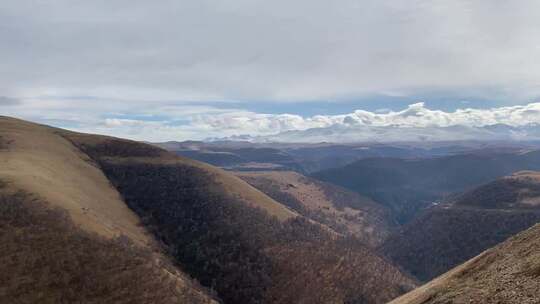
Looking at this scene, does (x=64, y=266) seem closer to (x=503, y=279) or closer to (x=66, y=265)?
(x=66, y=265)

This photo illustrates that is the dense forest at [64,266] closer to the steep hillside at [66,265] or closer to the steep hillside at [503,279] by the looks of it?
the steep hillside at [66,265]

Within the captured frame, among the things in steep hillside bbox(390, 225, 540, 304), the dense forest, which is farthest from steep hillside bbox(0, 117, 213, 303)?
steep hillside bbox(390, 225, 540, 304)

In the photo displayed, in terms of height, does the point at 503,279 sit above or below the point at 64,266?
above

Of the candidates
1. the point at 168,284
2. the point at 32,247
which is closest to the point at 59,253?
the point at 32,247

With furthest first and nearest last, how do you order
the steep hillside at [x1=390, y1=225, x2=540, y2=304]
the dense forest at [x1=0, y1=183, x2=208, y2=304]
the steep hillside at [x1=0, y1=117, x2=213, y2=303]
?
1. the steep hillside at [x1=0, y1=117, x2=213, y2=303]
2. the dense forest at [x1=0, y1=183, x2=208, y2=304]
3. the steep hillside at [x1=390, y1=225, x2=540, y2=304]

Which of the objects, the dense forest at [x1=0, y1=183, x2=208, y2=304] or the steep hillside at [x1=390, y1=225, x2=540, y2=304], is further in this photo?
the dense forest at [x1=0, y1=183, x2=208, y2=304]

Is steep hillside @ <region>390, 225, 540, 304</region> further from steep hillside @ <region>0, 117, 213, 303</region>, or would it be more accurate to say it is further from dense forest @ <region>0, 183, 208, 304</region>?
steep hillside @ <region>0, 117, 213, 303</region>

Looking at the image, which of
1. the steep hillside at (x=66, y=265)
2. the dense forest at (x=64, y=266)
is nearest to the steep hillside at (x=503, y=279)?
the dense forest at (x=64, y=266)

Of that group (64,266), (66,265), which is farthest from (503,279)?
(66,265)
